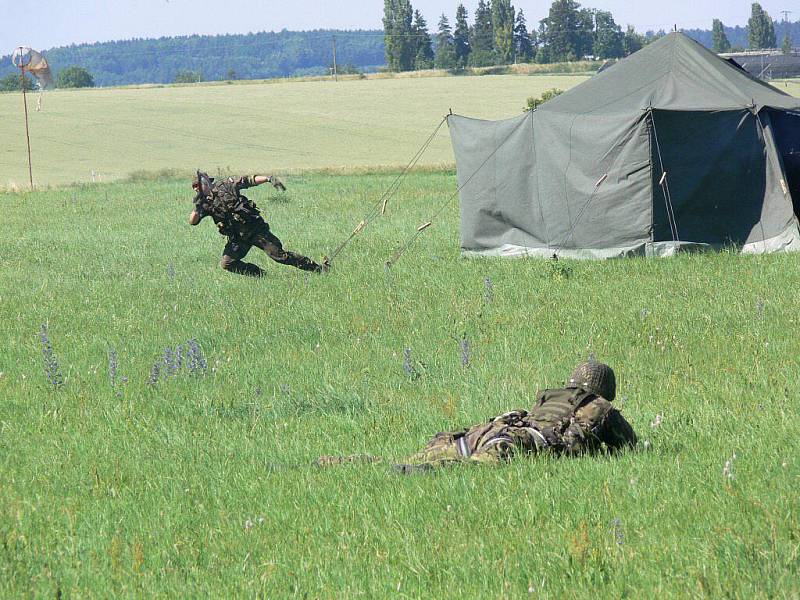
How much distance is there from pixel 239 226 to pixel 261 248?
0.38m

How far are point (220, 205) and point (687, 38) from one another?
6901 millimetres

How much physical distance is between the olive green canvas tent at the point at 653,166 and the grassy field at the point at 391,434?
82cm

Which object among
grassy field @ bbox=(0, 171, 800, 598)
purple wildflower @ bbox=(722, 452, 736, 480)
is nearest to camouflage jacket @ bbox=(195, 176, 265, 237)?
grassy field @ bbox=(0, 171, 800, 598)

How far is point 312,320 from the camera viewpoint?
9688 mm

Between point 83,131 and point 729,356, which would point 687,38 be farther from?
point 83,131

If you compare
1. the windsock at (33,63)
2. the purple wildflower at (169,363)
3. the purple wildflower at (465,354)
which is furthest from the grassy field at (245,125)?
the purple wildflower at (465,354)

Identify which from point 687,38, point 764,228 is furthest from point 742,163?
point 687,38

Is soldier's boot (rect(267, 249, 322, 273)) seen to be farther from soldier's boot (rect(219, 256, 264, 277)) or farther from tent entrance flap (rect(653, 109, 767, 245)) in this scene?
tent entrance flap (rect(653, 109, 767, 245))

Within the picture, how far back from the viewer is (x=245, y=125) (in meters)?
61.5

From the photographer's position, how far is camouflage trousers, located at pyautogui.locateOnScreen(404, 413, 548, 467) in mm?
5090

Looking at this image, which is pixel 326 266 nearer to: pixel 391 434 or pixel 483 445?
pixel 391 434

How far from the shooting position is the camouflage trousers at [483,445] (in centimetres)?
509

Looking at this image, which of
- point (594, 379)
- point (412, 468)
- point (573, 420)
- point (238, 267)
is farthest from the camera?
point (238, 267)

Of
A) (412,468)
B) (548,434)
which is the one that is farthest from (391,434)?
(548,434)
